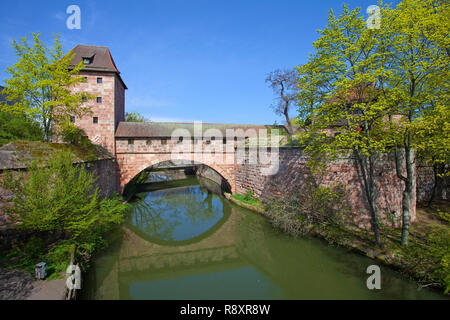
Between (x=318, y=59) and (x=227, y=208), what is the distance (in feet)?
34.3

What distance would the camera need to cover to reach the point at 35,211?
536 centimetres

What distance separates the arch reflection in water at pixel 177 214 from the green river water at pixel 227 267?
0.09m

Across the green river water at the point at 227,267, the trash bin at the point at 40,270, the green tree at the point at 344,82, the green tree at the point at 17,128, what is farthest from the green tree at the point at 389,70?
the green tree at the point at 17,128

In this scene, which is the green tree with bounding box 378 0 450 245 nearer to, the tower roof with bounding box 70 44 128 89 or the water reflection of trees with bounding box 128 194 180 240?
the water reflection of trees with bounding box 128 194 180 240

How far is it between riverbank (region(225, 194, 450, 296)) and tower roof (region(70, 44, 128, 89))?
1319 cm

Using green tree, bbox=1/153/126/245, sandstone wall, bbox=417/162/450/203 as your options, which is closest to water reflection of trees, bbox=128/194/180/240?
green tree, bbox=1/153/126/245

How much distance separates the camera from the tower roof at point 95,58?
44.3 feet

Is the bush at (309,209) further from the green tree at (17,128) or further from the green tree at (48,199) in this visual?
the green tree at (17,128)

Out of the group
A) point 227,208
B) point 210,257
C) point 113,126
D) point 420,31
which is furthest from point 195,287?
point 113,126

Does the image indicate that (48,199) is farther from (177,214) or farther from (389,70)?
(389,70)

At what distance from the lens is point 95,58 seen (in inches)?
555

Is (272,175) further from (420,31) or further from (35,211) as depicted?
(35,211)

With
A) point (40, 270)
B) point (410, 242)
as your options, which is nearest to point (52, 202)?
point (40, 270)

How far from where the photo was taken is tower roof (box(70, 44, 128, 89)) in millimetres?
13508
